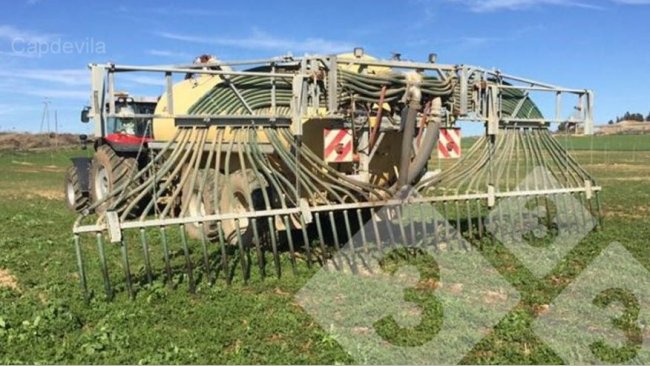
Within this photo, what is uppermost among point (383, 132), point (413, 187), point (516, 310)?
point (383, 132)

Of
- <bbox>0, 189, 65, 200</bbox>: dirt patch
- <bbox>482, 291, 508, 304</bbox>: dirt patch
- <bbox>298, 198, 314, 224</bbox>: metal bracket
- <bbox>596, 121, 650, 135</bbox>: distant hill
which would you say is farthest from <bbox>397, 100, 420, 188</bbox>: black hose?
<bbox>596, 121, 650, 135</bbox>: distant hill

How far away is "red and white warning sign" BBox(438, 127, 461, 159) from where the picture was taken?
8867 millimetres

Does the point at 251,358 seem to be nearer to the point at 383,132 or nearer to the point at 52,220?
the point at 383,132

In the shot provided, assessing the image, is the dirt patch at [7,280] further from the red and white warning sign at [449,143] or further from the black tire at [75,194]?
the black tire at [75,194]

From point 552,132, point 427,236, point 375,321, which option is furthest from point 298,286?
point 552,132

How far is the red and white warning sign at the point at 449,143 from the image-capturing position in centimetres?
887

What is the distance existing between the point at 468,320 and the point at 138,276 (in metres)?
3.59

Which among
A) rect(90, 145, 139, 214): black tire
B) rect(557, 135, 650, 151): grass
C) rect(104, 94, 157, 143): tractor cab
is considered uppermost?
rect(104, 94, 157, 143): tractor cab

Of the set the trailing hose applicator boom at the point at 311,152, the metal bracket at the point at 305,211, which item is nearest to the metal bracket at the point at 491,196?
the trailing hose applicator boom at the point at 311,152

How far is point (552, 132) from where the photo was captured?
32.5 ft

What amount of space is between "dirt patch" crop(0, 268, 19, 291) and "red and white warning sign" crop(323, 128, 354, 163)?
3.58 meters

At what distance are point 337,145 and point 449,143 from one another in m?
1.80

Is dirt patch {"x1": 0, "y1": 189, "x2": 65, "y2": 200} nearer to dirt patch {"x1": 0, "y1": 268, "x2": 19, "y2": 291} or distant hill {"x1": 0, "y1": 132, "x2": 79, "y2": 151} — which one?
dirt patch {"x1": 0, "y1": 268, "x2": 19, "y2": 291}

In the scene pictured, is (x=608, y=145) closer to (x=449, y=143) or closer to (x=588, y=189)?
(x=588, y=189)
